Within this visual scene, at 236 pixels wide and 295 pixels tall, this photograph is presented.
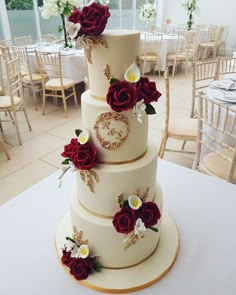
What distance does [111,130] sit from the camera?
2.54 feet

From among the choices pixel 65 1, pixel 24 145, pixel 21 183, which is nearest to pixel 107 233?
pixel 21 183

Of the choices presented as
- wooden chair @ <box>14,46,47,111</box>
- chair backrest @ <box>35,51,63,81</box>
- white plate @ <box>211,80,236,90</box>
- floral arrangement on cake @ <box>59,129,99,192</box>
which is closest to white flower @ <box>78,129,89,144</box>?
floral arrangement on cake @ <box>59,129,99,192</box>

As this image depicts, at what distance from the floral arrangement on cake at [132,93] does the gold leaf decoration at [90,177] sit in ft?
0.71

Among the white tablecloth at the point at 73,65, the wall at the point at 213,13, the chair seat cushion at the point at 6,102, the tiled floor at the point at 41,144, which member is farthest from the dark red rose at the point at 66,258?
the wall at the point at 213,13

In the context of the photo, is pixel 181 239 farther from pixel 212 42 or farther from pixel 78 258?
pixel 212 42

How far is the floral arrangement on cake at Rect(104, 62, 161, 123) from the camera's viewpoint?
2.26ft

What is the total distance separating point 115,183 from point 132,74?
1.04 feet

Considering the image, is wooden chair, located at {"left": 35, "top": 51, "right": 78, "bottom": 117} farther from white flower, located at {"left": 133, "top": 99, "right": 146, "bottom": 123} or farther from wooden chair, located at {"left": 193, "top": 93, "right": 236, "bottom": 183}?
white flower, located at {"left": 133, "top": 99, "right": 146, "bottom": 123}

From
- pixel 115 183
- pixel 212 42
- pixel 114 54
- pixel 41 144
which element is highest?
A: pixel 114 54

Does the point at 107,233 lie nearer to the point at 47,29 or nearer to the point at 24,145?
the point at 24,145

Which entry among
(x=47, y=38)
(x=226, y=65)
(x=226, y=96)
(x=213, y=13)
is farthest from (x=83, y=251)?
(x=213, y=13)

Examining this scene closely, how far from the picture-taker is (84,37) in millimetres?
695

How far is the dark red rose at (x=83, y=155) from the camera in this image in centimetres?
76

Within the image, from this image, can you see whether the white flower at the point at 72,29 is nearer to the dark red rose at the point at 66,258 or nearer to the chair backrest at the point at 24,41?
the dark red rose at the point at 66,258
